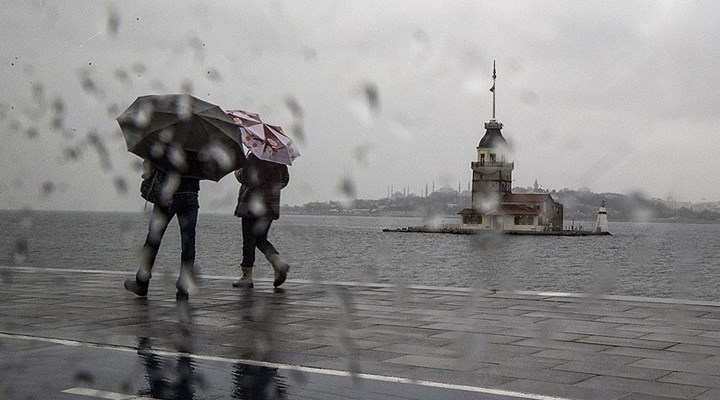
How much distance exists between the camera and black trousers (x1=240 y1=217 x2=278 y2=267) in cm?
1224

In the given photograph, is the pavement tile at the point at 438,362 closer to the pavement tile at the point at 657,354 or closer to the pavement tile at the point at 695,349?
the pavement tile at the point at 657,354

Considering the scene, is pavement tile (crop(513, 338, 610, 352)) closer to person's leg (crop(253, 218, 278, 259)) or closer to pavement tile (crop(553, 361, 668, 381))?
pavement tile (crop(553, 361, 668, 381))

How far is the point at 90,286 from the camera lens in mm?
12727

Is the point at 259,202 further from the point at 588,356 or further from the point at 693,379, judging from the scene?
the point at 693,379

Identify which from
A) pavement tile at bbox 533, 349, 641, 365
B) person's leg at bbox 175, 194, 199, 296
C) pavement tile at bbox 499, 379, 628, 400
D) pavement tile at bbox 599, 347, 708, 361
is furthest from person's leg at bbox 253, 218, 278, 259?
pavement tile at bbox 499, 379, 628, 400

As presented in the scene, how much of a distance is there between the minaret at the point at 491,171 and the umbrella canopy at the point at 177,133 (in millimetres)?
128286

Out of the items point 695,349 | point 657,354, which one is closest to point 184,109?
point 657,354

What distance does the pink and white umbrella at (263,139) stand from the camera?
11.5 m

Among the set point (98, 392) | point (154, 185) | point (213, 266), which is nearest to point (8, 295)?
point (154, 185)

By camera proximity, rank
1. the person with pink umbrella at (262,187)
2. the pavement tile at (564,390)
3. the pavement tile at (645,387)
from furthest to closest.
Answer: the person with pink umbrella at (262,187)
the pavement tile at (645,387)
the pavement tile at (564,390)

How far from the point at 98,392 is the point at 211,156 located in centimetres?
549

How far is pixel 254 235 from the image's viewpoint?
486 inches

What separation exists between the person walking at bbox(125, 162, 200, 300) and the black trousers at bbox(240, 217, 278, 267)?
4.77 ft

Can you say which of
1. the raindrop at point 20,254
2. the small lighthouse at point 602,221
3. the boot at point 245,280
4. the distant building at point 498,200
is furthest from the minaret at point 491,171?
the boot at point 245,280
